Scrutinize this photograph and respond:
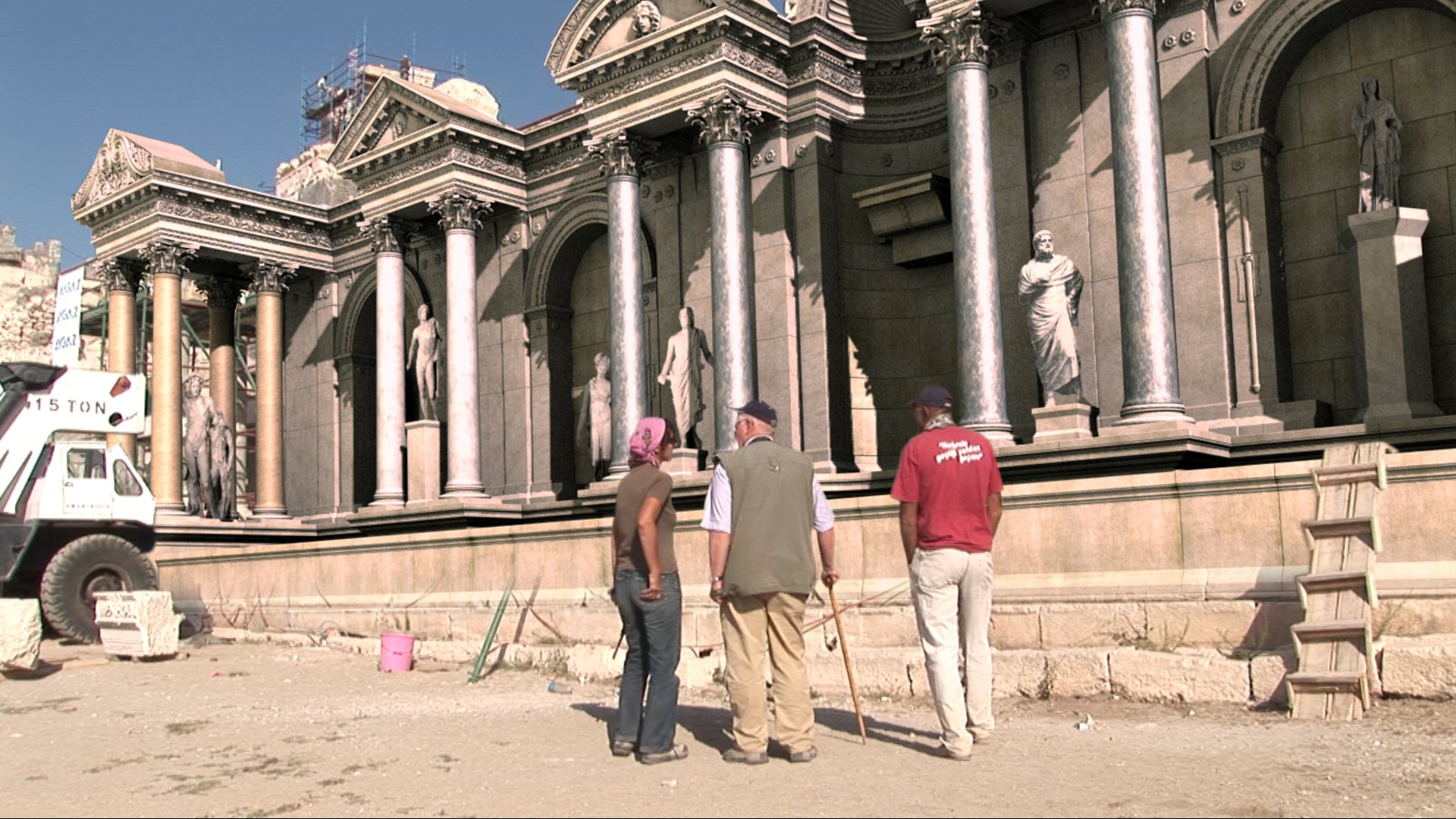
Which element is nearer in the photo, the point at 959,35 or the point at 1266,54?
the point at 1266,54

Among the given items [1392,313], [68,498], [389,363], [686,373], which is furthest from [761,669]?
[389,363]

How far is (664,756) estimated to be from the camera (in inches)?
320

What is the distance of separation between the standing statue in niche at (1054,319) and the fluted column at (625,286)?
7509 mm

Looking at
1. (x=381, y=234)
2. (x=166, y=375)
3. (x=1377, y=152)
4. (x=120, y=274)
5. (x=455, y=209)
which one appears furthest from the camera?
(x=120, y=274)

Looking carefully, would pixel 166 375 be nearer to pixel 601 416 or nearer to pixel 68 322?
pixel 601 416

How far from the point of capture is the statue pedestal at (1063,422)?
17.4 metres

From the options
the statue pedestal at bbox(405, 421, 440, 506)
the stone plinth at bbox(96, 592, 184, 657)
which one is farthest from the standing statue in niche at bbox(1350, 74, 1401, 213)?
the statue pedestal at bbox(405, 421, 440, 506)

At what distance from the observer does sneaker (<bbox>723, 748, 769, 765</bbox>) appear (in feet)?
25.9

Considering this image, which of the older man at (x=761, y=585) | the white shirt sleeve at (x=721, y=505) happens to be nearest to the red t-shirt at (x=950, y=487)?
the older man at (x=761, y=585)

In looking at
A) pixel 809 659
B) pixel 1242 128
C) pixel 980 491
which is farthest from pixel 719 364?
pixel 980 491

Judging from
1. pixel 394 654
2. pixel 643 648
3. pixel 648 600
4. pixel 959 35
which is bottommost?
pixel 394 654

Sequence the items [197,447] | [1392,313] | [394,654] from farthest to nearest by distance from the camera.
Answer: [197,447]
[1392,313]
[394,654]

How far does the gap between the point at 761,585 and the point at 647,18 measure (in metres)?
17.2

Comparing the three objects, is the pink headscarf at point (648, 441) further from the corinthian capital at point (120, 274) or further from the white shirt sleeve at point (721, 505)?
the corinthian capital at point (120, 274)
